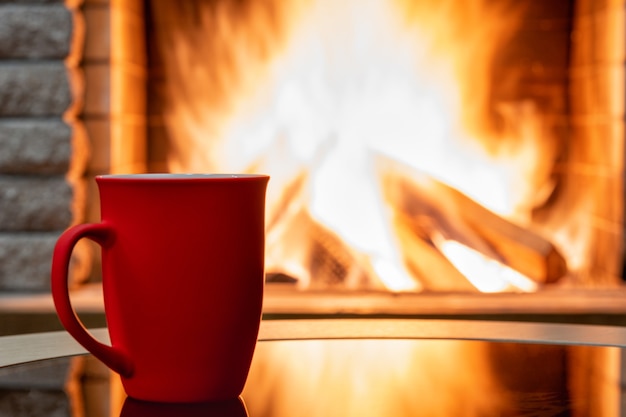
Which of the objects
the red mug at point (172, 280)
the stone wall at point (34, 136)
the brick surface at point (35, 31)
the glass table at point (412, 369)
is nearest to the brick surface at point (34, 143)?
the stone wall at point (34, 136)

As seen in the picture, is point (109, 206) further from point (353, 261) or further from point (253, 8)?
point (253, 8)

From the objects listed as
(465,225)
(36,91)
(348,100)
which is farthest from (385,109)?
(36,91)

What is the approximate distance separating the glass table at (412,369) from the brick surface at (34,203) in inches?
51.1

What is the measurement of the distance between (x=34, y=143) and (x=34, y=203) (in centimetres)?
11

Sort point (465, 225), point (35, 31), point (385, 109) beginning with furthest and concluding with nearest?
1. point (385, 109)
2. point (465, 225)
3. point (35, 31)

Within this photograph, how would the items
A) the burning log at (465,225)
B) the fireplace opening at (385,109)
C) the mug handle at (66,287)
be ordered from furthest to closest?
the fireplace opening at (385,109) < the burning log at (465,225) < the mug handle at (66,287)

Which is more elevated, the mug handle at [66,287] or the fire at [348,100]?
the fire at [348,100]

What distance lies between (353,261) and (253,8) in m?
0.57

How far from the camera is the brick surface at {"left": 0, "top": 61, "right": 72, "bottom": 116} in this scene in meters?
1.89

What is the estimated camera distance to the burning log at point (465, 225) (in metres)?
2.04

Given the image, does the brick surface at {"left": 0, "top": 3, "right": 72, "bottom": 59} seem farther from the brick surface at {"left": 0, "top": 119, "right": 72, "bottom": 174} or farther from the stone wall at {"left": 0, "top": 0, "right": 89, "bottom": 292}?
the brick surface at {"left": 0, "top": 119, "right": 72, "bottom": 174}

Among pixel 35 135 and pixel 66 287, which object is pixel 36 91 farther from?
pixel 66 287

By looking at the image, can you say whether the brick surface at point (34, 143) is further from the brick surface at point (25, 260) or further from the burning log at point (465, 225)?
the burning log at point (465, 225)

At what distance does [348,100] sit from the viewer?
220 centimetres
